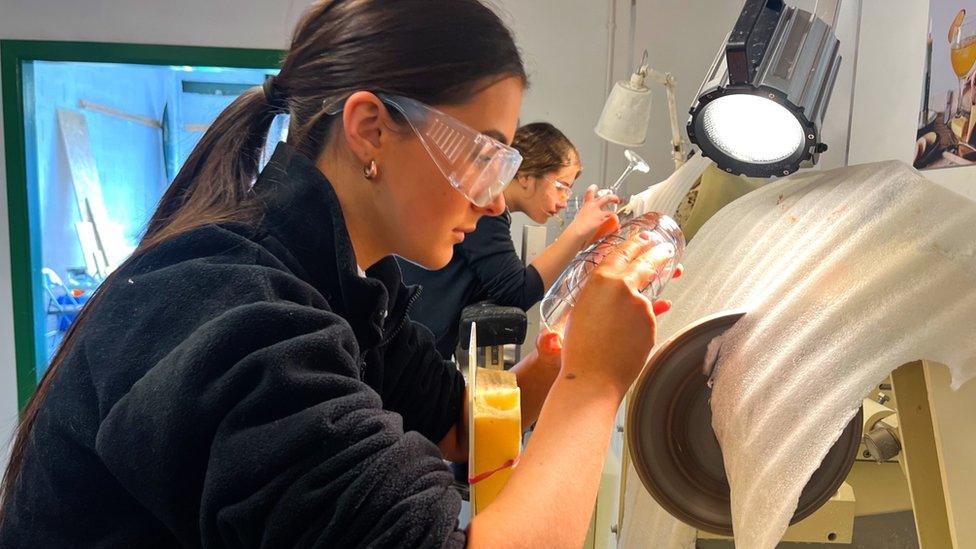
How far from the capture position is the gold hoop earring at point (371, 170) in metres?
0.80

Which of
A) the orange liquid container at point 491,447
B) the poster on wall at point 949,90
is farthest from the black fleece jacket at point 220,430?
the poster on wall at point 949,90

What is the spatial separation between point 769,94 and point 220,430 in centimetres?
74

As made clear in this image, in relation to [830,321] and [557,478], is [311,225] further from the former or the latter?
[830,321]

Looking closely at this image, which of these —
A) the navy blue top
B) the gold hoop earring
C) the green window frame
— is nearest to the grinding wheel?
the gold hoop earring

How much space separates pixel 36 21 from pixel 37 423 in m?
2.70

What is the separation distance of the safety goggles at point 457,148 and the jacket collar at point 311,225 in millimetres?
98

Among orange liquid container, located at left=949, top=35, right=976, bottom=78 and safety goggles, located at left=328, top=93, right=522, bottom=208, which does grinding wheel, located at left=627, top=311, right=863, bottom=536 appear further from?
orange liquid container, located at left=949, top=35, right=976, bottom=78

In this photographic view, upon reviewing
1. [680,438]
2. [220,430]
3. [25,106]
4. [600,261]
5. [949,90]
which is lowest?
[680,438]

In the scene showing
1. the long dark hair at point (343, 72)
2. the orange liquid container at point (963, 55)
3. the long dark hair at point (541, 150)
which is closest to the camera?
the long dark hair at point (343, 72)

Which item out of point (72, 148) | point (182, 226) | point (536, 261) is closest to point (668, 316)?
point (182, 226)

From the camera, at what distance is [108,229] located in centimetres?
378

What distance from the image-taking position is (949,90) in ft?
3.56

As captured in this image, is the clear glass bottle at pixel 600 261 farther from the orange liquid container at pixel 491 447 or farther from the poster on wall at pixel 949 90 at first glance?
the poster on wall at pixel 949 90

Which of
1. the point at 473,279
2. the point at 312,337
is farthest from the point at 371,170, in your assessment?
the point at 473,279
